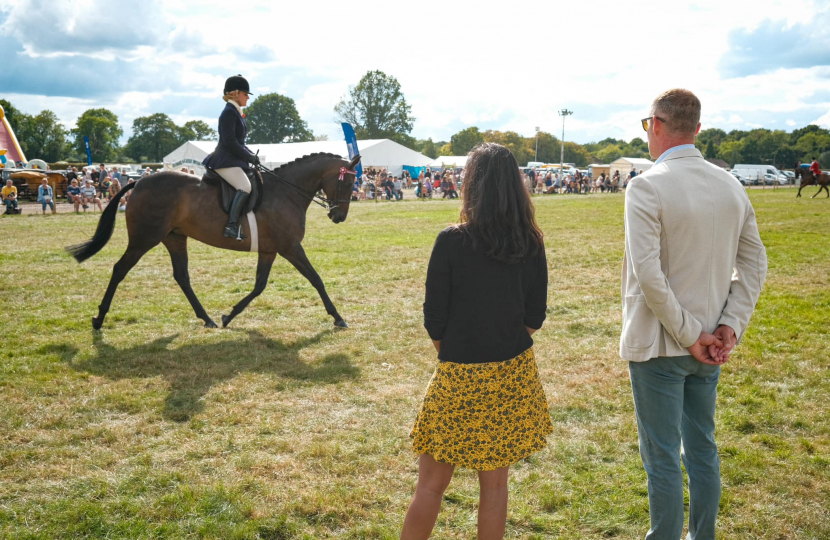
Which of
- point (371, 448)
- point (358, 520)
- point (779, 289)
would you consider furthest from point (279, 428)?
point (779, 289)

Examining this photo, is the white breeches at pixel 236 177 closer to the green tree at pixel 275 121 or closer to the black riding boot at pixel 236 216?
the black riding boot at pixel 236 216

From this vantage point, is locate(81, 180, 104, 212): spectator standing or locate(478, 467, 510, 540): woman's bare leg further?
locate(81, 180, 104, 212): spectator standing

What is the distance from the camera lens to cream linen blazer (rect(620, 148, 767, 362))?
2.68 meters

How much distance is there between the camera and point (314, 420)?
5051 mm

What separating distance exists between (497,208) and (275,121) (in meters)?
120

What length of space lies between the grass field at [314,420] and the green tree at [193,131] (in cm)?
12711

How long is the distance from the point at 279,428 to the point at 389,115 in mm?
99968

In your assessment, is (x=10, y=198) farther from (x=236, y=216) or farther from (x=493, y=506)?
(x=493, y=506)

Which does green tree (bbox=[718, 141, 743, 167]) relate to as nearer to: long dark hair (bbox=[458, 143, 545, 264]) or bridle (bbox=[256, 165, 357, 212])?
bridle (bbox=[256, 165, 357, 212])

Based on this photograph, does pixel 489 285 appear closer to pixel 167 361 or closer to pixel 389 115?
pixel 167 361

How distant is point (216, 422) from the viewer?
4992 mm

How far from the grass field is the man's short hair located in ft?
7.46

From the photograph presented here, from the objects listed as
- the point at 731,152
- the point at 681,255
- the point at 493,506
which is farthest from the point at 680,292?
the point at 731,152

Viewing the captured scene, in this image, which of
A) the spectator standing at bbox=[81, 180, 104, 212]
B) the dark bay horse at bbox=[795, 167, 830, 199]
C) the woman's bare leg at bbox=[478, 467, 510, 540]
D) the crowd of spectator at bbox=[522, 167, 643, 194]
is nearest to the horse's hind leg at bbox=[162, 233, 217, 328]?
the woman's bare leg at bbox=[478, 467, 510, 540]
